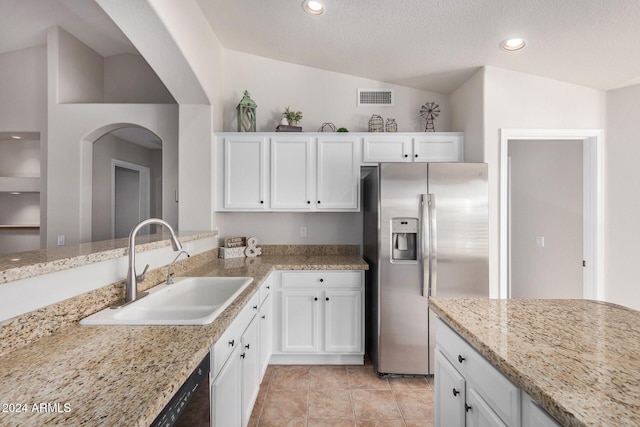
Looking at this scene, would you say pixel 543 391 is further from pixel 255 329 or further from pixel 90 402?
pixel 255 329

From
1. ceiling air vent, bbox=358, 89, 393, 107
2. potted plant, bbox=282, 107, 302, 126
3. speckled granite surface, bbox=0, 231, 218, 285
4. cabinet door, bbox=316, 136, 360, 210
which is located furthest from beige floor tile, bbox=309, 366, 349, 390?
ceiling air vent, bbox=358, 89, 393, 107

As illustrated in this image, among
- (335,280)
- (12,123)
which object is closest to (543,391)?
(335,280)

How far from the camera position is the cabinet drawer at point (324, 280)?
2.61 metres

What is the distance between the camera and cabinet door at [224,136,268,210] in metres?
2.90

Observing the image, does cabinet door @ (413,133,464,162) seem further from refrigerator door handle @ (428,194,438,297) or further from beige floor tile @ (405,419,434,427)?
beige floor tile @ (405,419,434,427)

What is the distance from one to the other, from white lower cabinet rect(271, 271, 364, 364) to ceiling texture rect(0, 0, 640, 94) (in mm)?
1979

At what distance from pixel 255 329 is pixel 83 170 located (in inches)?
Result: 102

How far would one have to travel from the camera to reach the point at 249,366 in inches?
69.9

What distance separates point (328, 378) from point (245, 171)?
197 cm

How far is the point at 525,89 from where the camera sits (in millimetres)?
2656

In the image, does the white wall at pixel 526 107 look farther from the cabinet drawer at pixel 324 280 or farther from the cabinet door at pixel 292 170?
the cabinet door at pixel 292 170

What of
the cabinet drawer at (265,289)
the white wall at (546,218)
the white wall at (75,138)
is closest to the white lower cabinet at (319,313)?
the cabinet drawer at (265,289)

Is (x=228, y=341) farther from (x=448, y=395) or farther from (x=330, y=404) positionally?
(x=330, y=404)

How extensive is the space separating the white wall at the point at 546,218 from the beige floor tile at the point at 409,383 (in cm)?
179
